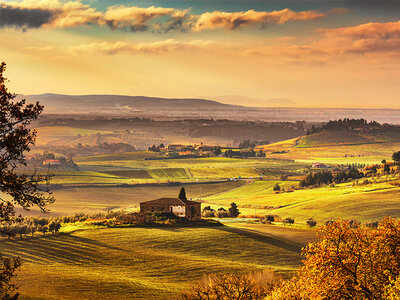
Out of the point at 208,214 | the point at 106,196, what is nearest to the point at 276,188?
the point at 106,196

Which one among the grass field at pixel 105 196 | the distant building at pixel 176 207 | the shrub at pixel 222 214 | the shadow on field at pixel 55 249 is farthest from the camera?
the grass field at pixel 105 196

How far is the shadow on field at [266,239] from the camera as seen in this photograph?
7786 centimetres

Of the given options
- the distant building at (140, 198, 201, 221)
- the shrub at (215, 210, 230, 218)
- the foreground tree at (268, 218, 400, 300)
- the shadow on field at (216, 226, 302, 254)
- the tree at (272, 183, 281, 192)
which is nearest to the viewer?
the foreground tree at (268, 218, 400, 300)

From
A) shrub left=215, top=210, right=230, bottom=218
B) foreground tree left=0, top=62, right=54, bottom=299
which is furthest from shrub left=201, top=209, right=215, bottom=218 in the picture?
foreground tree left=0, top=62, right=54, bottom=299

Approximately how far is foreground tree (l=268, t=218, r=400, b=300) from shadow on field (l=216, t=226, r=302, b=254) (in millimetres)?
48202

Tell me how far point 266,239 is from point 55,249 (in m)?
32.3

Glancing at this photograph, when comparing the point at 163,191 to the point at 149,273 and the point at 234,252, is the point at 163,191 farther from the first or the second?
the point at 149,273

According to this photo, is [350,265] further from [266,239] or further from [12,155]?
[266,239]

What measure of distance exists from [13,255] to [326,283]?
47042mm

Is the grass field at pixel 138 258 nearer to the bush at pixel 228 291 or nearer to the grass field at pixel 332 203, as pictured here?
the bush at pixel 228 291

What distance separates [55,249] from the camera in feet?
221

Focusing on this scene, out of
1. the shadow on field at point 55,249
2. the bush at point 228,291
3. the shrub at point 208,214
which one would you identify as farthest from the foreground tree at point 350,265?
the shrub at point 208,214

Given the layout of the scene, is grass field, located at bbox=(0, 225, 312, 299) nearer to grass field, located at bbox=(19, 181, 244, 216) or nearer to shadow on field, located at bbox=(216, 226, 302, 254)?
shadow on field, located at bbox=(216, 226, 302, 254)

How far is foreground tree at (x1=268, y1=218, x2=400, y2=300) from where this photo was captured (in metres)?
26.3
